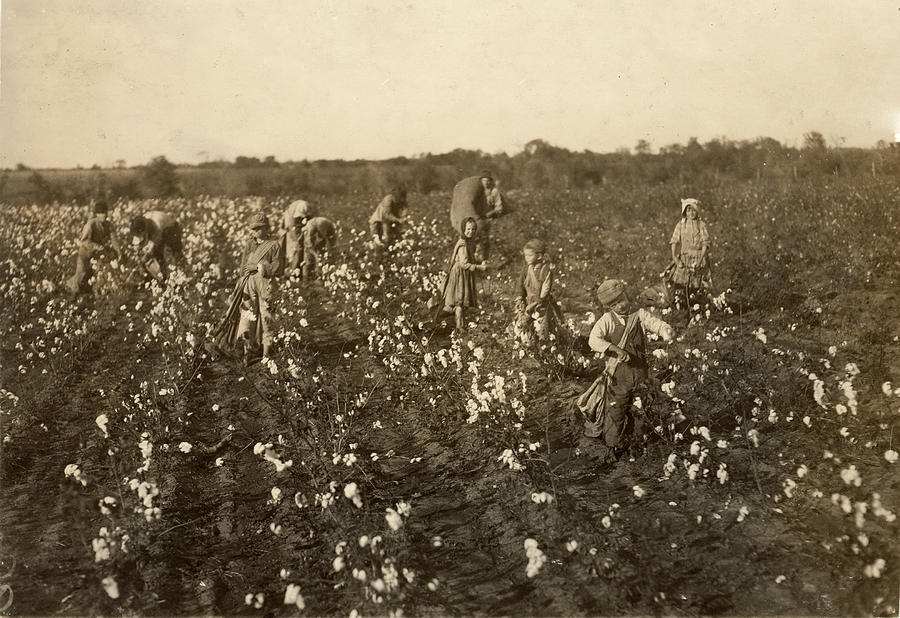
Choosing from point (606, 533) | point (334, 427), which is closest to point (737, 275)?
point (606, 533)

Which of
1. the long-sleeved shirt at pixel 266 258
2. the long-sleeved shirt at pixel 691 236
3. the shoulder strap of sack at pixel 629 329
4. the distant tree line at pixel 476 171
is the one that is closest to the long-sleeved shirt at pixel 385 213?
the distant tree line at pixel 476 171

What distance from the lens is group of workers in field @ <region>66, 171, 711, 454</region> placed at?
5.77m

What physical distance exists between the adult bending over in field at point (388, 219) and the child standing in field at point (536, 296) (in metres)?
3.48

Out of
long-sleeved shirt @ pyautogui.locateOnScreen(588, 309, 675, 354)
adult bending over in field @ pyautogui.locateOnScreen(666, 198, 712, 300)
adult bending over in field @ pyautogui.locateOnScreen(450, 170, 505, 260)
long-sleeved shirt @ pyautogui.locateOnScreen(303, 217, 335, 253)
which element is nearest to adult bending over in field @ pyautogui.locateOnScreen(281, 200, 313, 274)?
long-sleeved shirt @ pyautogui.locateOnScreen(303, 217, 335, 253)

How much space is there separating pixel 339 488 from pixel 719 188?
34.1 feet

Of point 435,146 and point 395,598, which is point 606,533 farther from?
point 435,146

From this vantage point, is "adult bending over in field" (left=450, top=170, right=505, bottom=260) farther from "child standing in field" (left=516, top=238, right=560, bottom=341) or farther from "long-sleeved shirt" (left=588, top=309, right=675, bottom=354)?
"long-sleeved shirt" (left=588, top=309, right=675, bottom=354)

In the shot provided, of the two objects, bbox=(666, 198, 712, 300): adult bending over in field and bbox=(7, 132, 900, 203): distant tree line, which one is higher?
bbox=(7, 132, 900, 203): distant tree line

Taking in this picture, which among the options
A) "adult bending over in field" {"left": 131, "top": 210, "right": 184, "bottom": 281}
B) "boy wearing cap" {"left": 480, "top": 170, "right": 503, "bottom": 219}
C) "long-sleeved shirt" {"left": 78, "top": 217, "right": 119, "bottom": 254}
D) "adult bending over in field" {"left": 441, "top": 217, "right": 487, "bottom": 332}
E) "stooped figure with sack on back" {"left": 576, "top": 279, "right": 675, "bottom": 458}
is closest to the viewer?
"stooped figure with sack on back" {"left": 576, "top": 279, "right": 675, "bottom": 458}

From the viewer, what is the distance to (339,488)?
17.8 ft

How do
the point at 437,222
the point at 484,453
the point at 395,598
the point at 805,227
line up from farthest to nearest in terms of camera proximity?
the point at 437,222
the point at 805,227
the point at 484,453
the point at 395,598

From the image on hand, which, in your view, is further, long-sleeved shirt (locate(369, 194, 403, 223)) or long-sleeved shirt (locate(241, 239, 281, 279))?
long-sleeved shirt (locate(369, 194, 403, 223))

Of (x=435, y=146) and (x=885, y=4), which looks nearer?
(x=885, y=4)

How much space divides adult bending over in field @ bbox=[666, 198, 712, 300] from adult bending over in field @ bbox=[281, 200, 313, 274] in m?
5.65
